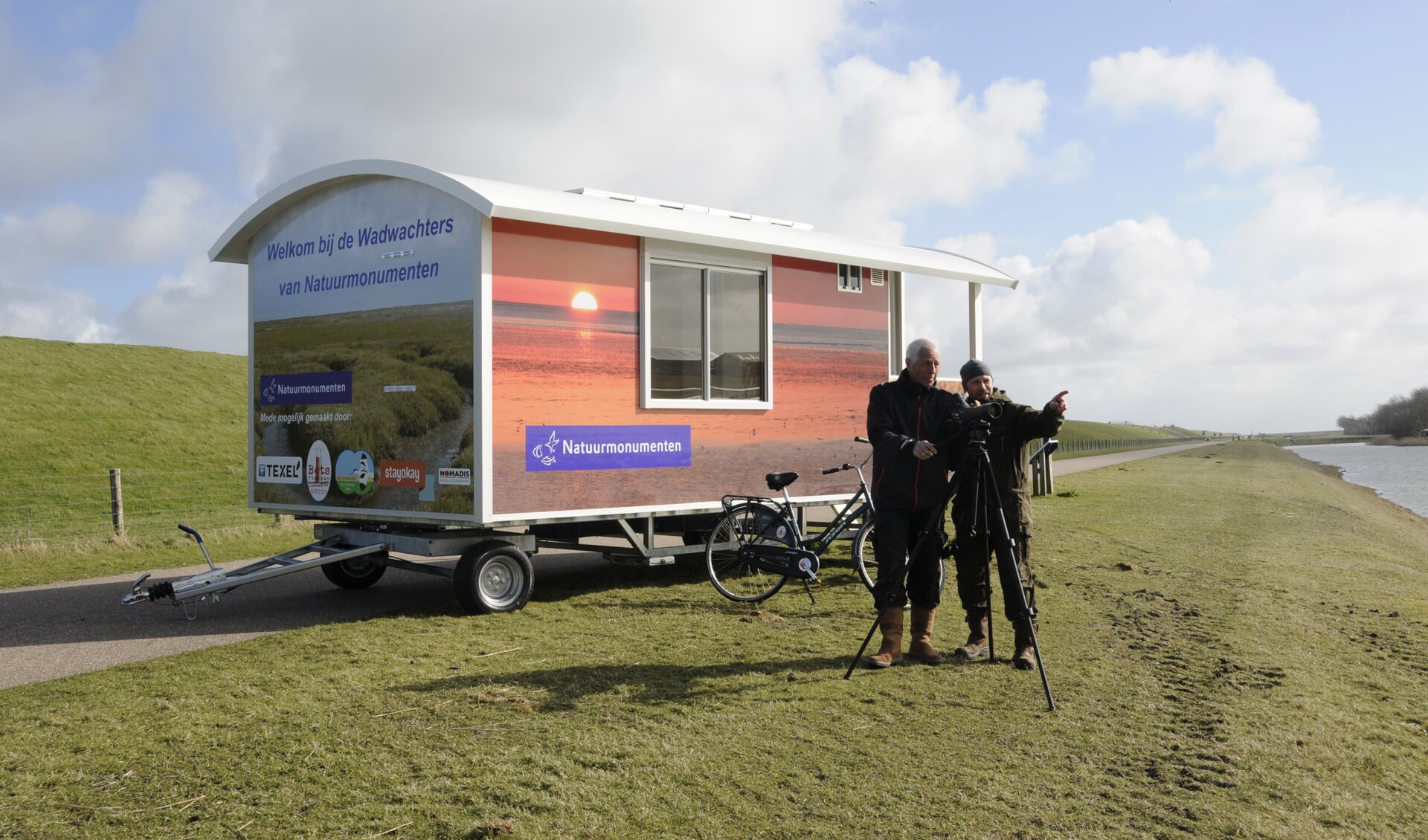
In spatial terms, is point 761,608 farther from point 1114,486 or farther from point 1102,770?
point 1114,486

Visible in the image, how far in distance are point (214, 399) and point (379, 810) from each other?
123ft

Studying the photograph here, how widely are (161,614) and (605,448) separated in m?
3.78

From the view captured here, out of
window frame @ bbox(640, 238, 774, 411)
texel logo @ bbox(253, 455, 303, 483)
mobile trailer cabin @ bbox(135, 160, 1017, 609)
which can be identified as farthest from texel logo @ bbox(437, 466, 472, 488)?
texel logo @ bbox(253, 455, 303, 483)

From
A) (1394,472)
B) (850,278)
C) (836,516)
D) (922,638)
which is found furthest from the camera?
(1394,472)

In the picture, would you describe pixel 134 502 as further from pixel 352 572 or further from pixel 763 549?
pixel 763 549

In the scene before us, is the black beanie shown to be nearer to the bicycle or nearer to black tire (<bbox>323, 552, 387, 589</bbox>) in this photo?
the bicycle

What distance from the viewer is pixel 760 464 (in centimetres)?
948

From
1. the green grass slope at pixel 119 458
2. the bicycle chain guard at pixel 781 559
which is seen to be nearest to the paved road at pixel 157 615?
the green grass slope at pixel 119 458

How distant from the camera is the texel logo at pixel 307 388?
8.37m

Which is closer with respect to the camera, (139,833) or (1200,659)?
(139,833)

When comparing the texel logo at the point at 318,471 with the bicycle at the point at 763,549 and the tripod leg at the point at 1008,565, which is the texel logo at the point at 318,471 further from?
the tripod leg at the point at 1008,565

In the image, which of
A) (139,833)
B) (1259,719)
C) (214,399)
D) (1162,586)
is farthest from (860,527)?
(214,399)

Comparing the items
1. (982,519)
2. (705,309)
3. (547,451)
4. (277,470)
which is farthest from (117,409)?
(982,519)

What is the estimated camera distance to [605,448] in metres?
8.27
